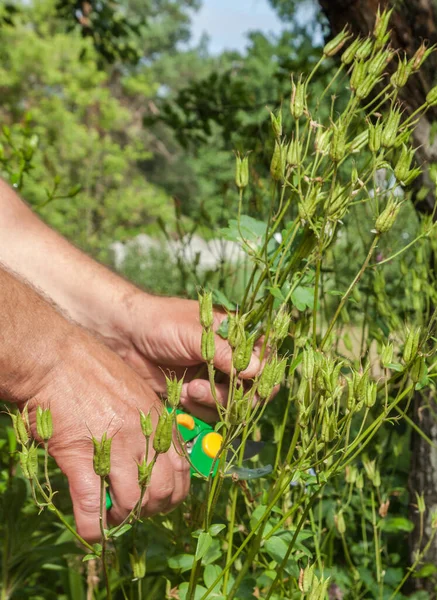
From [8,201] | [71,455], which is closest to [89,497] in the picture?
[71,455]

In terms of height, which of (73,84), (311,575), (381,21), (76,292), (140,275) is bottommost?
(311,575)

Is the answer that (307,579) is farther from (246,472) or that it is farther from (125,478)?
(125,478)

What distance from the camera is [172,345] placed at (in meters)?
1.34

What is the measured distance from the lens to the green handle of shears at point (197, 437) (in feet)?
3.91

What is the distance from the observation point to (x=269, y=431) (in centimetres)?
159

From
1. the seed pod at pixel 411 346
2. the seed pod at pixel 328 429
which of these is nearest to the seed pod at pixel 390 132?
the seed pod at pixel 411 346

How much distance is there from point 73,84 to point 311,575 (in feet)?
50.4

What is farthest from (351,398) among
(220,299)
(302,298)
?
(220,299)

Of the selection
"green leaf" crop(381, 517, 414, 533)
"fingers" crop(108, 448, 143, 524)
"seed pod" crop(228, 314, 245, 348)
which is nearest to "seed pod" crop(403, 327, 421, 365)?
"seed pod" crop(228, 314, 245, 348)

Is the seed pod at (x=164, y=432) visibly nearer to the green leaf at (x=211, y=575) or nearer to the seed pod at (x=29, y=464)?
the seed pod at (x=29, y=464)

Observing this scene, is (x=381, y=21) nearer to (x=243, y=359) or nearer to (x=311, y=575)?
(x=243, y=359)

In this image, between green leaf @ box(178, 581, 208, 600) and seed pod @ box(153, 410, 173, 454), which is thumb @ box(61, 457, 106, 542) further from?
seed pod @ box(153, 410, 173, 454)

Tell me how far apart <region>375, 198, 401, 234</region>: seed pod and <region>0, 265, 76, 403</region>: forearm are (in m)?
0.51

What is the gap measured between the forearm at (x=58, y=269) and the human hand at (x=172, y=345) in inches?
2.5
